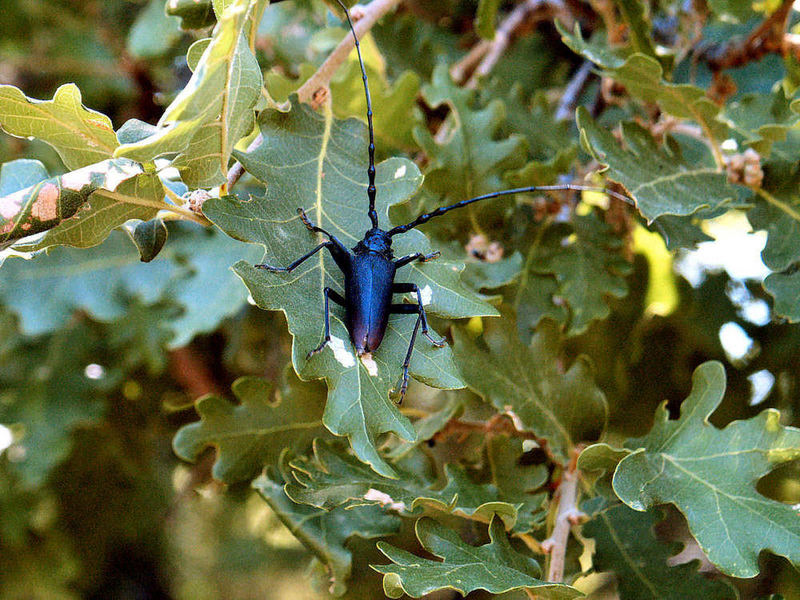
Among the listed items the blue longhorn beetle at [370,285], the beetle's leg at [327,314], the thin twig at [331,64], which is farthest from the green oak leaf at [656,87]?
the beetle's leg at [327,314]

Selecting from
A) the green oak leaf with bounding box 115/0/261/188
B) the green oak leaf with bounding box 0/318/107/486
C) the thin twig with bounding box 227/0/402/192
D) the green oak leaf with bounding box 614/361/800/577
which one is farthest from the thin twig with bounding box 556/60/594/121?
the green oak leaf with bounding box 0/318/107/486

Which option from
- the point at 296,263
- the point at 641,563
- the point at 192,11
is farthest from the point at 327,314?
the point at 641,563

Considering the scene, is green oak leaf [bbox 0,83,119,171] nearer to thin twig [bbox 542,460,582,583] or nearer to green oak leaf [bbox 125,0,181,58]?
thin twig [bbox 542,460,582,583]

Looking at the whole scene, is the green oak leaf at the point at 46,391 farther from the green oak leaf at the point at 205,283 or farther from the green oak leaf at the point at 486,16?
the green oak leaf at the point at 486,16

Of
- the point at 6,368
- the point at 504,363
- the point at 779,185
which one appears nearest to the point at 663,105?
the point at 779,185

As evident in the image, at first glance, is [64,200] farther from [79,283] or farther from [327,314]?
[79,283]
